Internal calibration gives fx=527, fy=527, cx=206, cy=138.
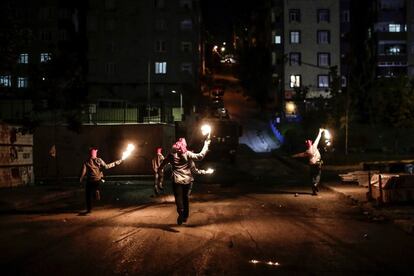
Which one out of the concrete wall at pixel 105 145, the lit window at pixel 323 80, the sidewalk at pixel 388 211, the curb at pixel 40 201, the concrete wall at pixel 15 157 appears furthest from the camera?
the lit window at pixel 323 80

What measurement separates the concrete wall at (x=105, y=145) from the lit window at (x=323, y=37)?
4052cm

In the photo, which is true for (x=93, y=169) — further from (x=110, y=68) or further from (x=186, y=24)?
(x=186, y=24)

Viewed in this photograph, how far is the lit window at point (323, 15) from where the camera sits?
2682 inches

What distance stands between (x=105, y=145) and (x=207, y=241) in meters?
24.0

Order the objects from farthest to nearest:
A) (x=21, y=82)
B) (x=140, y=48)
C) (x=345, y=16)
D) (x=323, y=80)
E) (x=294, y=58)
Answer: (x=345, y=16), (x=294, y=58), (x=323, y=80), (x=140, y=48), (x=21, y=82)

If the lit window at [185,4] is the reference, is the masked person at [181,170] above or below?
below

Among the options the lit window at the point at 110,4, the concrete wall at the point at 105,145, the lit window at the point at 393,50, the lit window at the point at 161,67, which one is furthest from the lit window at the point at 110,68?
the lit window at the point at 393,50

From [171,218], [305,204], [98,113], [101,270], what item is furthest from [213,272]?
[98,113]

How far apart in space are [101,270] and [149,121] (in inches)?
1096

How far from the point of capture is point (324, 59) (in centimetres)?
6781

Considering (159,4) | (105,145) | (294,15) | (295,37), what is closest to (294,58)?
(295,37)

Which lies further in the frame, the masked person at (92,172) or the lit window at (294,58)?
the lit window at (294,58)

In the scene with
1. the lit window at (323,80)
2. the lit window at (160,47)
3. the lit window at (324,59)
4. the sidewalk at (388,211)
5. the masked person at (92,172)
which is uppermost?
the lit window at (160,47)

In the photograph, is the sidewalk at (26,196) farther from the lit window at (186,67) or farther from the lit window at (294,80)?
the lit window at (294,80)
